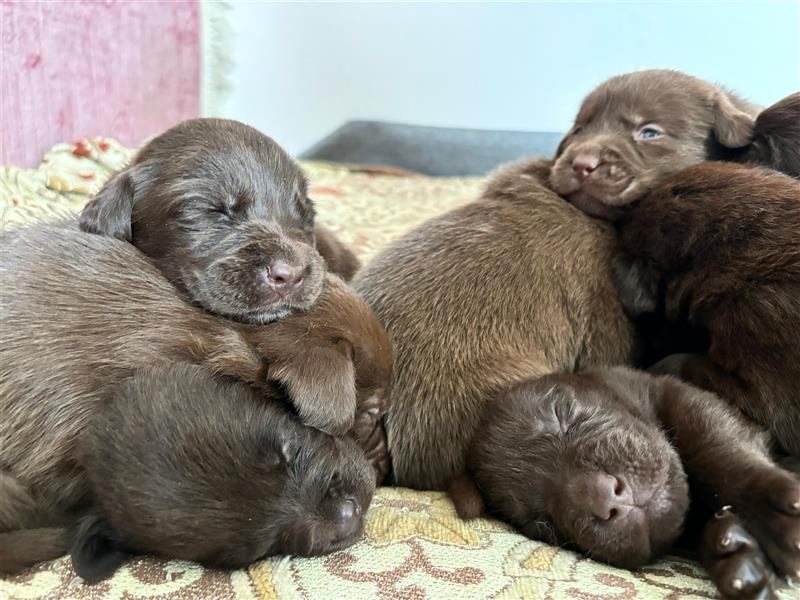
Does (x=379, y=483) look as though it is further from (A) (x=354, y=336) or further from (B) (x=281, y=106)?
(B) (x=281, y=106)

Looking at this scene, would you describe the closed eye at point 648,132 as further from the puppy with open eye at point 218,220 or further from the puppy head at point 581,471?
the puppy with open eye at point 218,220

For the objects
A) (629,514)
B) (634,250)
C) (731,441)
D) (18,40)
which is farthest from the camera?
(18,40)

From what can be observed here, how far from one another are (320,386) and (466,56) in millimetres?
5263

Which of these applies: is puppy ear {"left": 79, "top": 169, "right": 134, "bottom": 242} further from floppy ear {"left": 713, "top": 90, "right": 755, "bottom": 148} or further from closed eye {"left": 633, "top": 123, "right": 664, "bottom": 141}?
floppy ear {"left": 713, "top": 90, "right": 755, "bottom": 148}

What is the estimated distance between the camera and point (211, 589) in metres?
1.54

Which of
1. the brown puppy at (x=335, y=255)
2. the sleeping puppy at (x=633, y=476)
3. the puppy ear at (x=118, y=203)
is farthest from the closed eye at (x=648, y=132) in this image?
the puppy ear at (x=118, y=203)

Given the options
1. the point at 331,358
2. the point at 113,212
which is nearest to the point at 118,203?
the point at 113,212

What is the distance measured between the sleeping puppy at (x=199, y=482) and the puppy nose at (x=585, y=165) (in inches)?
53.8

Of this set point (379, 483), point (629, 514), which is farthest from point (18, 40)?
point (629, 514)

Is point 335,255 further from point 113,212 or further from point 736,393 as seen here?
point 736,393

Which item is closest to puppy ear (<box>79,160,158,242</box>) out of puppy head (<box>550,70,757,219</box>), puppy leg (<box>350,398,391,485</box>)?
puppy leg (<box>350,398,391,485</box>)

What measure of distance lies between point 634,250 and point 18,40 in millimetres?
3078

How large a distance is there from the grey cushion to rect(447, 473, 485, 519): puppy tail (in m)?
4.97

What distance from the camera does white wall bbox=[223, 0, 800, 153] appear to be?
5633mm
